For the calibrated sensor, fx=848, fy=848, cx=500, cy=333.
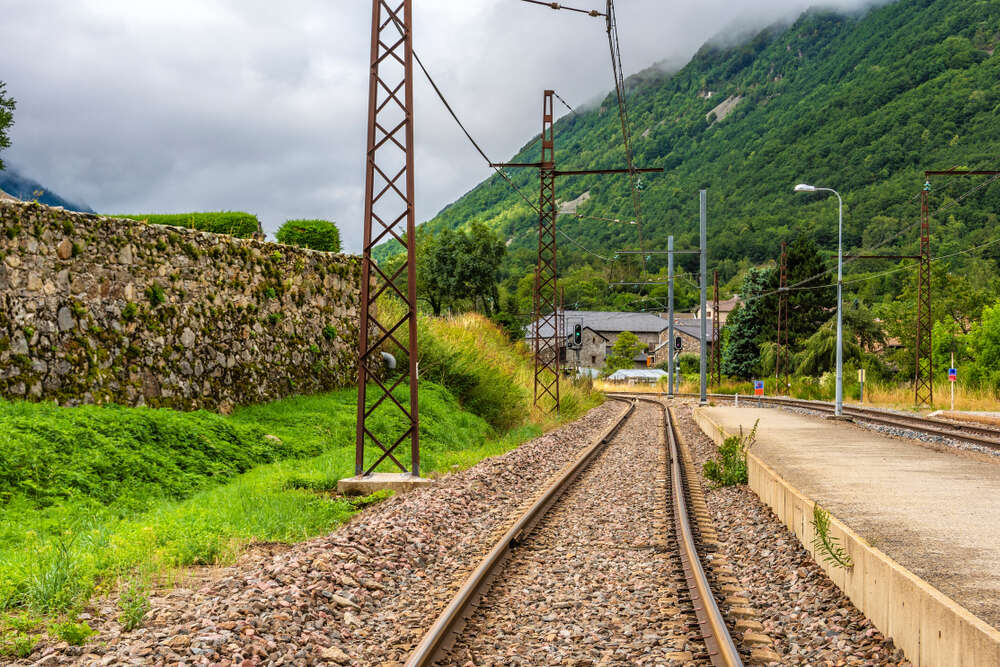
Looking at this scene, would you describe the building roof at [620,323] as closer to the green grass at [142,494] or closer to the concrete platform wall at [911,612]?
the green grass at [142,494]

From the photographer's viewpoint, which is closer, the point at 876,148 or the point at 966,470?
the point at 966,470

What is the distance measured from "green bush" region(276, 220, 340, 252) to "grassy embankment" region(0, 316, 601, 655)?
5903 millimetres

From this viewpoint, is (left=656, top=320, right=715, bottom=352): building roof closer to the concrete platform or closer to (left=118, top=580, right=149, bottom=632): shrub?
the concrete platform

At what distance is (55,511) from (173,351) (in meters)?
A: 6.55

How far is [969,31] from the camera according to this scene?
135875 millimetres

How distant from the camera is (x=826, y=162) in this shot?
132750 millimetres

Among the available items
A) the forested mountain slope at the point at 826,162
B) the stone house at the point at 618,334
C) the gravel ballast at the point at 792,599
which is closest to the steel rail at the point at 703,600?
the gravel ballast at the point at 792,599

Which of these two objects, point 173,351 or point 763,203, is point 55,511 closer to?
point 173,351

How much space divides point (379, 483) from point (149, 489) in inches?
124

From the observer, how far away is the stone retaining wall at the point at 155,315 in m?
12.9

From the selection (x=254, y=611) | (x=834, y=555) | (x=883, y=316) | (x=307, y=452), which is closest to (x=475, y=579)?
(x=254, y=611)

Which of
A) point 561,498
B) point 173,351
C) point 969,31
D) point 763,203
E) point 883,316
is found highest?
point 969,31

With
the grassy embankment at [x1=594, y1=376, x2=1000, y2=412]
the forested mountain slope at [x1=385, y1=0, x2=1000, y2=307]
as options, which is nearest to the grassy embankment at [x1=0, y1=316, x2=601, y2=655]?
the grassy embankment at [x1=594, y1=376, x2=1000, y2=412]

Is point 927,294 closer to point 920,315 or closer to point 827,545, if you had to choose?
point 920,315
